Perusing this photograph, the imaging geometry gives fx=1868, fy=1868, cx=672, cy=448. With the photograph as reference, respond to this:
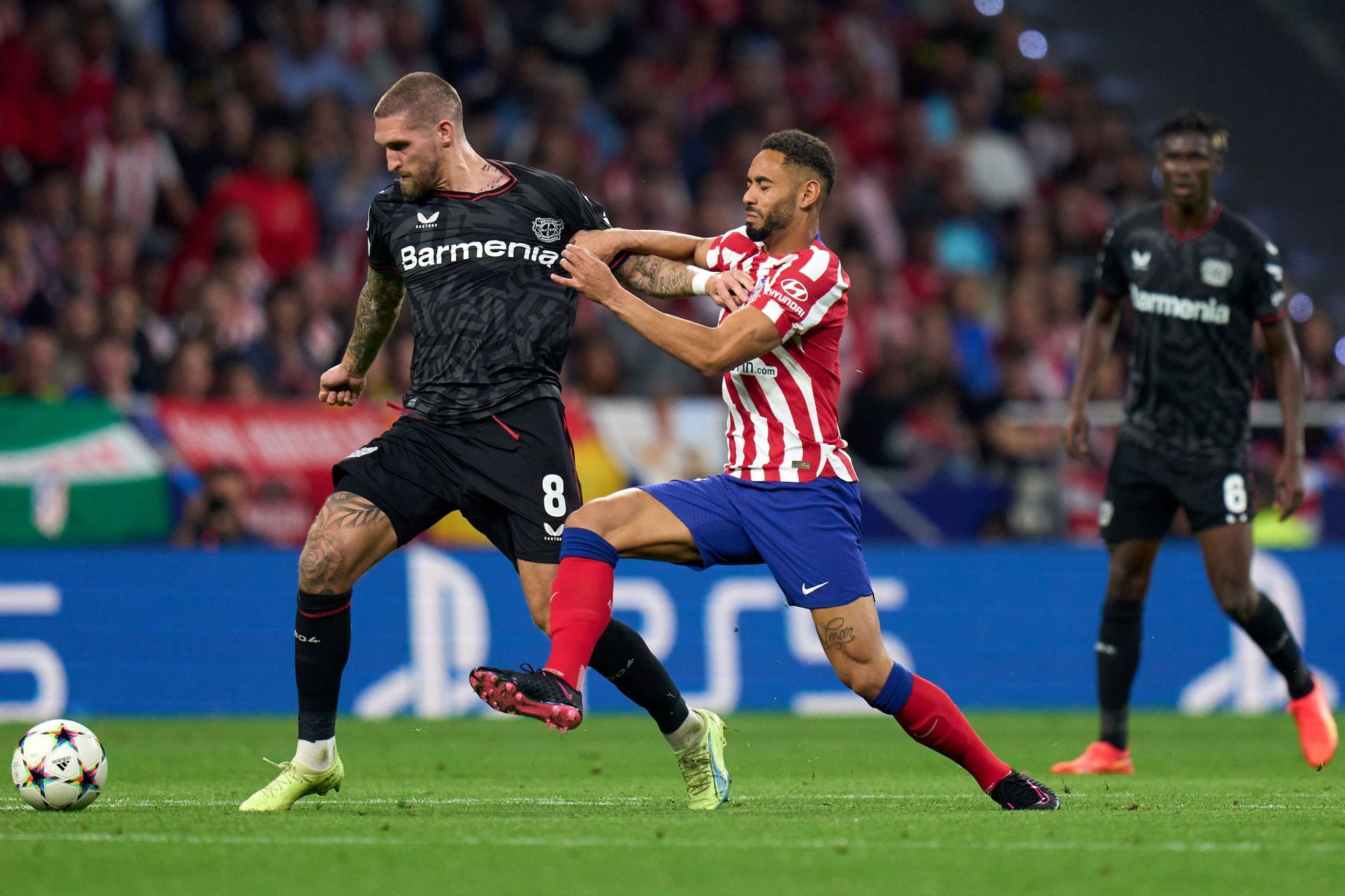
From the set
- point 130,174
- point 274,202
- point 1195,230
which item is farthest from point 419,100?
point 130,174

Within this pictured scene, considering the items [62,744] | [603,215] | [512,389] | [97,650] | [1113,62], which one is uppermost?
[1113,62]

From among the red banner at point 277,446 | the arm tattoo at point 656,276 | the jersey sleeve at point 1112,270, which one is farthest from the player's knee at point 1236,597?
the red banner at point 277,446

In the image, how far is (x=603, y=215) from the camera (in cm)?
691

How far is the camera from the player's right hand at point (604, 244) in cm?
654

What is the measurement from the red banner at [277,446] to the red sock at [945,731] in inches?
254

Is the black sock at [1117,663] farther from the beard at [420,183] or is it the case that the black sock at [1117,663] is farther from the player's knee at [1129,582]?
the beard at [420,183]

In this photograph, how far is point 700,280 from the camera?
20.9 ft

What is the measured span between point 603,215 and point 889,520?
265 inches

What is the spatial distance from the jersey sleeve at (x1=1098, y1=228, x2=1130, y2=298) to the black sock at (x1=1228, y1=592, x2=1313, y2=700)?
4.91 ft

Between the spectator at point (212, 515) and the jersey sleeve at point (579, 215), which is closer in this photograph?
the jersey sleeve at point (579, 215)

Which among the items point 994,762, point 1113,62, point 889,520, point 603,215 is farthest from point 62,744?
point 1113,62

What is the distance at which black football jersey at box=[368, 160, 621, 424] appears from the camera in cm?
648

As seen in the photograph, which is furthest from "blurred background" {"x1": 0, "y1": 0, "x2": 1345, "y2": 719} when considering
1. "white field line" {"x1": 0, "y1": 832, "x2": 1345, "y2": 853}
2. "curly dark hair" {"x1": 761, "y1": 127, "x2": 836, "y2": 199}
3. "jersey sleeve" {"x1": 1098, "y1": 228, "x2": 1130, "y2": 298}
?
"white field line" {"x1": 0, "y1": 832, "x2": 1345, "y2": 853}

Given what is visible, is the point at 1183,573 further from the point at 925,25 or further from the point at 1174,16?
the point at 1174,16
